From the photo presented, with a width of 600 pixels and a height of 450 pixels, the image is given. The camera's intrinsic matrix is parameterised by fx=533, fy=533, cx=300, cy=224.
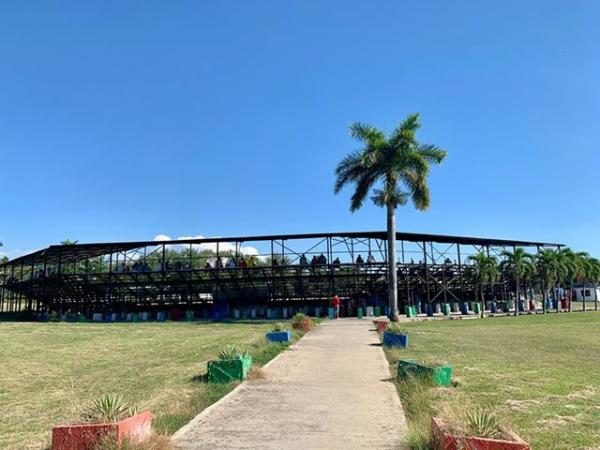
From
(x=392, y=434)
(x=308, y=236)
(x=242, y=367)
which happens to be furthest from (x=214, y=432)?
(x=308, y=236)

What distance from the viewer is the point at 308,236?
39031 millimetres

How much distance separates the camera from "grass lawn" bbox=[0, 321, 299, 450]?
7289 mm

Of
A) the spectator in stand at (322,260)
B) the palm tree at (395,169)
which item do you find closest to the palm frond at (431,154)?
the palm tree at (395,169)

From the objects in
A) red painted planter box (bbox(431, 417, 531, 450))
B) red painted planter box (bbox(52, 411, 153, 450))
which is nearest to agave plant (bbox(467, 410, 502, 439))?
red painted planter box (bbox(431, 417, 531, 450))

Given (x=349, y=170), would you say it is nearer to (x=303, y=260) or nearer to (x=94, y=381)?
(x=303, y=260)

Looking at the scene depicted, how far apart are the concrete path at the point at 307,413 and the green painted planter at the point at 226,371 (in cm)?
30

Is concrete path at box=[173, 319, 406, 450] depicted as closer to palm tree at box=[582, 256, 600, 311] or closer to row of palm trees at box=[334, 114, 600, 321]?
row of palm trees at box=[334, 114, 600, 321]

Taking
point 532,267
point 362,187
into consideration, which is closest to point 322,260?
point 362,187

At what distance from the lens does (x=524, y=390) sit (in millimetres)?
9000

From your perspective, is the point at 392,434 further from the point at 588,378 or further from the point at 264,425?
the point at 588,378

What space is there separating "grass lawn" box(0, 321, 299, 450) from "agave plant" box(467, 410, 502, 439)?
353 centimetres

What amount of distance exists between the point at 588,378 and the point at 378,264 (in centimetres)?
2938

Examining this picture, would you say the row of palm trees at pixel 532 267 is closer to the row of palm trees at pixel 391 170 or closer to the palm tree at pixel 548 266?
the palm tree at pixel 548 266

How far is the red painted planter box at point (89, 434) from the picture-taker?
5.18 m
